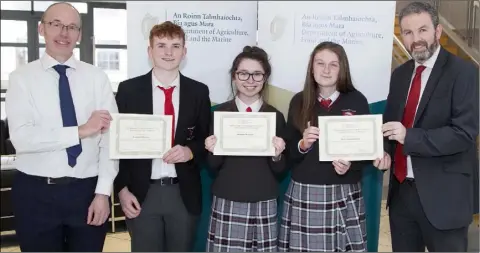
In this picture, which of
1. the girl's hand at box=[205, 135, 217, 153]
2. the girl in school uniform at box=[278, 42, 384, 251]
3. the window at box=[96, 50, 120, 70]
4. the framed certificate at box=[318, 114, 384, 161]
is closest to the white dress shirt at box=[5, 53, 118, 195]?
the girl's hand at box=[205, 135, 217, 153]

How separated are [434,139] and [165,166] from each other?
4.90ft

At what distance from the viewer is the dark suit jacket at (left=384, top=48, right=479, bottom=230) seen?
2.31 m

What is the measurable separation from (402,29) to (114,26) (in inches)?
254

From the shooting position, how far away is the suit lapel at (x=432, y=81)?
7.83ft

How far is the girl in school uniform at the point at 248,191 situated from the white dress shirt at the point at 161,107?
0.25 metres

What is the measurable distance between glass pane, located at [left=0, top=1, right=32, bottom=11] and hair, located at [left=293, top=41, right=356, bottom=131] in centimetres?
724

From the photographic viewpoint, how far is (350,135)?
244cm

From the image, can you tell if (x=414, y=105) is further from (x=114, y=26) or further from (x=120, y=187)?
(x=114, y=26)

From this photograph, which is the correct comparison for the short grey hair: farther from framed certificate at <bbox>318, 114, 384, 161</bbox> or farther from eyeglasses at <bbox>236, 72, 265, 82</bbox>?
eyeglasses at <bbox>236, 72, 265, 82</bbox>

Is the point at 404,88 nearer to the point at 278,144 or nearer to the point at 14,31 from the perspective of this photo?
the point at 278,144

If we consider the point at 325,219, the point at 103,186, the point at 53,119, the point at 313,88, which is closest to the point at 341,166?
the point at 325,219

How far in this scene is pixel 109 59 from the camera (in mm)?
7684

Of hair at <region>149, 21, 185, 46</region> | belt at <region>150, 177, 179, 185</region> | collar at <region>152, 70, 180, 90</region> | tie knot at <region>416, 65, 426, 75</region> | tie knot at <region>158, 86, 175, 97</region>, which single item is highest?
hair at <region>149, 21, 185, 46</region>

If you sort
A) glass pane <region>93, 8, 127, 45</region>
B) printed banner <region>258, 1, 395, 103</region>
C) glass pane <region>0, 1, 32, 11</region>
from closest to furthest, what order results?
printed banner <region>258, 1, 395, 103</region>, glass pane <region>93, 8, 127, 45</region>, glass pane <region>0, 1, 32, 11</region>
